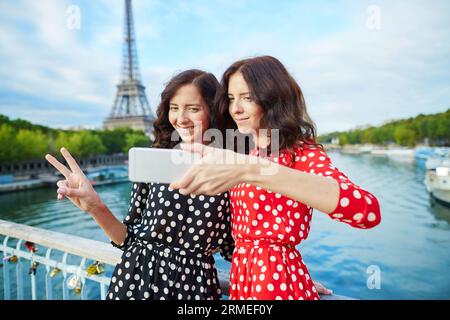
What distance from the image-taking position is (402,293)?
11250mm

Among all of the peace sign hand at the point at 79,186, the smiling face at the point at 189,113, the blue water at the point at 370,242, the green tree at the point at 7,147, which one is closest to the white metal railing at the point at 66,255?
the peace sign hand at the point at 79,186

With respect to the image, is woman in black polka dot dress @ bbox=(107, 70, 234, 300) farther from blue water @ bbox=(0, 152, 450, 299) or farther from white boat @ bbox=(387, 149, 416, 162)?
white boat @ bbox=(387, 149, 416, 162)

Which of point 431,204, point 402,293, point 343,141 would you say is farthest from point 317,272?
Answer: point 343,141

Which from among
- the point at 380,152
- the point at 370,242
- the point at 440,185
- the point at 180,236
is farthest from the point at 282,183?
the point at 380,152

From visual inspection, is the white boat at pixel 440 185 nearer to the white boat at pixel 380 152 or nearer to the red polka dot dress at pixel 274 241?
the red polka dot dress at pixel 274 241

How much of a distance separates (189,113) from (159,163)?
58 cm

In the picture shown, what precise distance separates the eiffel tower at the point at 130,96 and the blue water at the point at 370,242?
24765 millimetres

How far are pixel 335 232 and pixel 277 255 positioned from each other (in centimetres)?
1811

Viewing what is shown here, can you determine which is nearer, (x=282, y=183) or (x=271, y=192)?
A: (x=282, y=183)

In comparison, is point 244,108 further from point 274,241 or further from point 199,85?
point 274,241

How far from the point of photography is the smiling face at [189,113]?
1.32 meters

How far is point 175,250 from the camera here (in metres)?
1.26

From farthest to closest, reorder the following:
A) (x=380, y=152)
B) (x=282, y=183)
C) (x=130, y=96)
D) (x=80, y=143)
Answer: (x=380, y=152) → (x=130, y=96) → (x=80, y=143) → (x=282, y=183)
